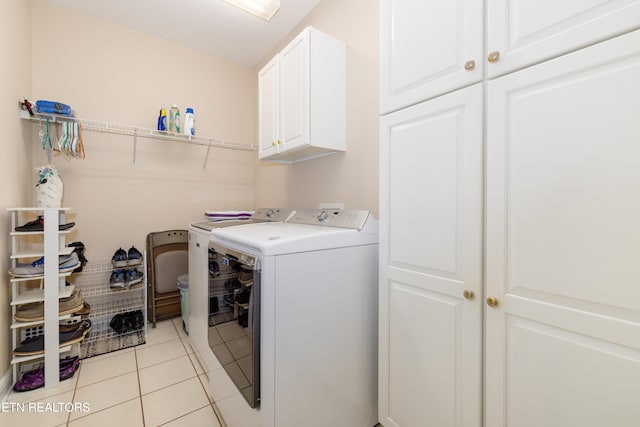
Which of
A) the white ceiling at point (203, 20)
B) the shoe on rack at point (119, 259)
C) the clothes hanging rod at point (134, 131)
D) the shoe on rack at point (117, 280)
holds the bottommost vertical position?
the shoe on rack at point (117, 280)

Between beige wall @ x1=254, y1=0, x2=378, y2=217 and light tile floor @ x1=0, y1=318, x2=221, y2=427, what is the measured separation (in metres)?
1.56

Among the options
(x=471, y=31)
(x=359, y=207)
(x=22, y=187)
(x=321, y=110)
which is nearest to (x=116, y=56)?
(x=22, y=187)

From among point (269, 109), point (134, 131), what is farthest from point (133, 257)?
point (269, 109)

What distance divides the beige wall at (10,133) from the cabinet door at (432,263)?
225 centimetres

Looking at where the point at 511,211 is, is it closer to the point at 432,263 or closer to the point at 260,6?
the point at 432,263

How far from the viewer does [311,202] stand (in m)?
2.34

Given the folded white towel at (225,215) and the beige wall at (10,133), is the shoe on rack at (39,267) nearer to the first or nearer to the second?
the beige wall at (10,133)

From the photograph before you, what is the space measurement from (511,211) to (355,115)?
130cm

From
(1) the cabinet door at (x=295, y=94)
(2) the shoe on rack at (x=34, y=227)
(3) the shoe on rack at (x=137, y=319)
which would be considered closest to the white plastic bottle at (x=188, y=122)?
(1) the cabinet door at (x=295, y=94)

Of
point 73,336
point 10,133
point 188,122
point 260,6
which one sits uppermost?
point 260,6

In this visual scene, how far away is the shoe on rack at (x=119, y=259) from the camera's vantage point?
7.84ft

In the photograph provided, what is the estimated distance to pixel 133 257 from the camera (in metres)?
2.46

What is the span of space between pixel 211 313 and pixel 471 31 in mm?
1835

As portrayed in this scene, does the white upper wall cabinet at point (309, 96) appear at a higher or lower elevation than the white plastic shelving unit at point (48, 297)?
higher
